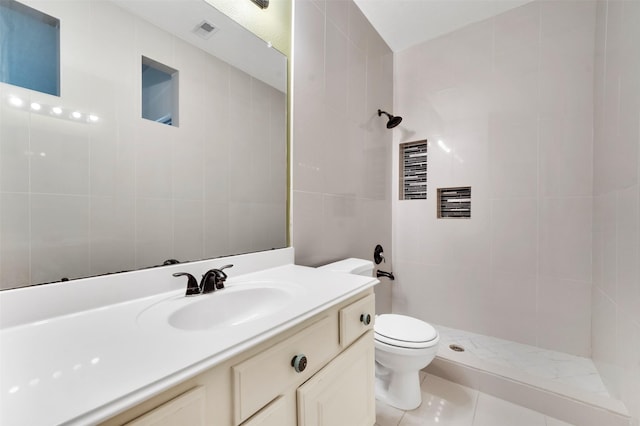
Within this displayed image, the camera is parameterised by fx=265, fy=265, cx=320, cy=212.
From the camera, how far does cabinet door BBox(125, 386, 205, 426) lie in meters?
0.40

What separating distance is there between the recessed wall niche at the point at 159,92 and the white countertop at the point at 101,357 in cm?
60

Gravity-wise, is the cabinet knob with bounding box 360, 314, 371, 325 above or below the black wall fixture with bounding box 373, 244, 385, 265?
below

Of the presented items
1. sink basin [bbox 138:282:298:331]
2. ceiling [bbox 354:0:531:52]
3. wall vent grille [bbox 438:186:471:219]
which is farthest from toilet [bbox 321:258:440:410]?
ceiling [bbox 354:0:531:52]

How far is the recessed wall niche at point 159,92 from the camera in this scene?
2.84 feet

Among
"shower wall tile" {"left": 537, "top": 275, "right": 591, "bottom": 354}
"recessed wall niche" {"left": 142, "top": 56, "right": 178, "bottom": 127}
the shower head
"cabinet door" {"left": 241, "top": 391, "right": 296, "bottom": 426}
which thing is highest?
the shower head

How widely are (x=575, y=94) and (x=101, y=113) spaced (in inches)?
98.5

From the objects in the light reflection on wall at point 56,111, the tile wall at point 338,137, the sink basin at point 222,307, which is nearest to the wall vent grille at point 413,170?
the tile wall at point 338,137

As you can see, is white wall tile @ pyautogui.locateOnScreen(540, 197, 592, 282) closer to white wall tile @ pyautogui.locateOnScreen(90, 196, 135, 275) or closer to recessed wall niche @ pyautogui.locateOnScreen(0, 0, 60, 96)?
white wall tile @ pyautogui.locateOnScreen(90, 196, 135, 275)

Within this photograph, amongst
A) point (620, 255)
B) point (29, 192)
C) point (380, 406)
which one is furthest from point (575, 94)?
point (29, 192)

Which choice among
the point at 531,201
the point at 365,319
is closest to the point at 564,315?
the point at 531,201

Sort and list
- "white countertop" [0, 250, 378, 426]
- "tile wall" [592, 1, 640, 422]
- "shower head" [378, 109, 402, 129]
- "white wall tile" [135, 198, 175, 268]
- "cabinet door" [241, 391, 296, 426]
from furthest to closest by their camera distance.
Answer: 1. "shower head" [378, 109, 402, 129]
2. "tile wall" [592, 1, 640, 422]
3. "white wall tile" [135, 198, 175, 268]
4. "cabinet door" [241, 391, 296, 426]
5. "white countertop" [0, 250, 378, 426]

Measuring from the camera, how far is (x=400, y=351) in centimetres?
136

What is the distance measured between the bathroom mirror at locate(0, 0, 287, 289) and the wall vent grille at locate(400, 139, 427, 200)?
56.1 inches

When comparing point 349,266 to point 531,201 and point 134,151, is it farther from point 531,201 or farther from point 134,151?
point 531,201
